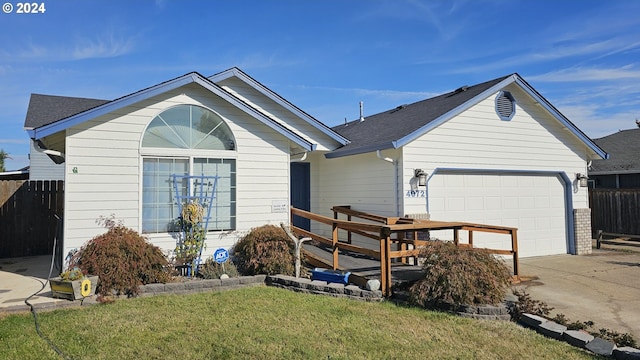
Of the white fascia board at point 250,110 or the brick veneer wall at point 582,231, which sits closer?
the white fascia board at point 250,110

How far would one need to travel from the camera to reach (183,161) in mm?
7883

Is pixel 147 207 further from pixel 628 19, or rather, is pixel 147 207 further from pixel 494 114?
pixel 628 19

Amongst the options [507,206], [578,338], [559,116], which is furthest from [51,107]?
[559,116]

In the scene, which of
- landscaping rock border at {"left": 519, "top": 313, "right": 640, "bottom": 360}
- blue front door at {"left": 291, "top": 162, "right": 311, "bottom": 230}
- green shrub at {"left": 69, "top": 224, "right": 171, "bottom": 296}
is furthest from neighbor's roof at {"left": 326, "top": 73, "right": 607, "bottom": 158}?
green shrub at {"left": 69, "top": 224, "right": 171, "bottom": 296}

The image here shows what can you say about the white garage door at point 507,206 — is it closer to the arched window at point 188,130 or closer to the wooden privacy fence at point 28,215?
the arched window at point 188,130

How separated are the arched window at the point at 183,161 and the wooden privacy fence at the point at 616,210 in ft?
44.2

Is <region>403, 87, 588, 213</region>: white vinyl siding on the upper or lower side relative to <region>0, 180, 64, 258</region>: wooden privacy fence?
upper

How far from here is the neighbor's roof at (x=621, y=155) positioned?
15590 mm

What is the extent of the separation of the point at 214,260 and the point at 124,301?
197 centimetres

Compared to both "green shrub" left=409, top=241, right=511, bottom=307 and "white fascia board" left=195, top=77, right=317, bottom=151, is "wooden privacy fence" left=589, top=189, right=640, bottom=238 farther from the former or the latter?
"white fascia board" left=195, top=77, right=317, bottom=151

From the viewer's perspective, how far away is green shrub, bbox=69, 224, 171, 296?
248 inches

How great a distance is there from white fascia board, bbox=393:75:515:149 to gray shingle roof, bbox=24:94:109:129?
30.9 ft

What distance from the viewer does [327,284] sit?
6699 mm

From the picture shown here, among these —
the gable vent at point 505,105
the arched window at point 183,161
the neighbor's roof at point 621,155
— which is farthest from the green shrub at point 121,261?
the neighbor's roof at point 621,155
